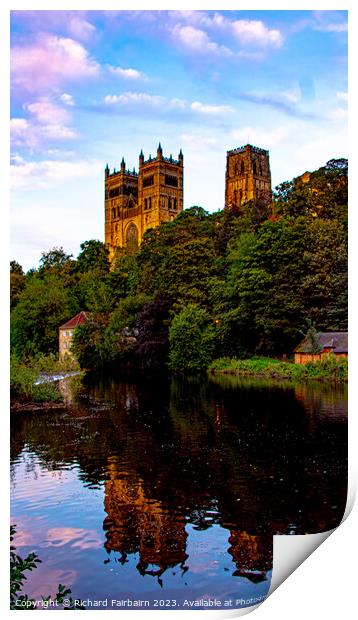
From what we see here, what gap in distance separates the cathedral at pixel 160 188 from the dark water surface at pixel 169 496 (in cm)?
247

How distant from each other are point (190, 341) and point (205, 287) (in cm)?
211

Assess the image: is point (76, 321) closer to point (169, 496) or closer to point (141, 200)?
point (169, 496)

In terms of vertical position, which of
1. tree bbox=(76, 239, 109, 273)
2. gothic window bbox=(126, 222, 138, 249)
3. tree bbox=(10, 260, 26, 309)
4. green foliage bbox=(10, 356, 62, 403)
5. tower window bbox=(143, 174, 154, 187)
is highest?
tower window bbox=(143, 174, 154, 187)

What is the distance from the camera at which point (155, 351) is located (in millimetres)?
12250

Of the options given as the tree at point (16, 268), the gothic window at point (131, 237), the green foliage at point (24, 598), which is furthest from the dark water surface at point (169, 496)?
the gothic window at point (131, 237)

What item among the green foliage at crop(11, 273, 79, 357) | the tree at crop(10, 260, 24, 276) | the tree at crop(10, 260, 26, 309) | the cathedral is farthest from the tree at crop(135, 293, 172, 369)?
the tree at crop(10, 260, 24, 276)

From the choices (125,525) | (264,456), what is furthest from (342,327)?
(125,525)

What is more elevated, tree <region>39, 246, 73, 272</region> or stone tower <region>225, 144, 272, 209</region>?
stone tower <region>225, 144, 272, 209</region>

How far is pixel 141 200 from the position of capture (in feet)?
Answer: 46.2

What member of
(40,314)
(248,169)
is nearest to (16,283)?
(40,314)

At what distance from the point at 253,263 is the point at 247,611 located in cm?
1037

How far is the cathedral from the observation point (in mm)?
7176

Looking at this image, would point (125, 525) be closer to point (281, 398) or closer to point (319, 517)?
point (319, 517)

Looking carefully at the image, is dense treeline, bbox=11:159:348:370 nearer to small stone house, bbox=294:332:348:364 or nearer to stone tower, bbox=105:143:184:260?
small stone house, bbox=294:332:348:364
